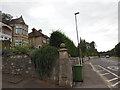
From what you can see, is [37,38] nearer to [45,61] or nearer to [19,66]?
[19,66]

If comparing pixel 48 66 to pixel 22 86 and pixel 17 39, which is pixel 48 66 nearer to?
pixel 22 86

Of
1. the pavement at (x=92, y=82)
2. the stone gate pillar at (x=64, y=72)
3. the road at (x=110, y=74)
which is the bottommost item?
the road at (x=110, y=74)

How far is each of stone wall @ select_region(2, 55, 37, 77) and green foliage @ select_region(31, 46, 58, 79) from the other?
1.42ft

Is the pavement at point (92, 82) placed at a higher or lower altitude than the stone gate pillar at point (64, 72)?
lower

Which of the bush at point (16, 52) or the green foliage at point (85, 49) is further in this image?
the green foliage at point (85, 49)

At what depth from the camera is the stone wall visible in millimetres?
8697

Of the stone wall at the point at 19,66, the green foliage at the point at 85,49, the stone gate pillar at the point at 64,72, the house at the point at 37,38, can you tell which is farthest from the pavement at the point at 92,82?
the house at the point at 37,38

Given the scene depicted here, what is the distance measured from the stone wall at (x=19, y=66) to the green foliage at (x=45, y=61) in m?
0.43

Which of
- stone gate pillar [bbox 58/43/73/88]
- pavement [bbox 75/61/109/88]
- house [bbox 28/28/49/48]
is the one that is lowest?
pavement [bbox 75/61/109/88]

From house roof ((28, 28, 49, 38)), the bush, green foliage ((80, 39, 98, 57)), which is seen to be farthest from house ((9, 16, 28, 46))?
the bush

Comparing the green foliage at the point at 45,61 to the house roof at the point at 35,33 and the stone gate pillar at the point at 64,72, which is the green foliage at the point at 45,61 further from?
the house roof at the point at 35,33

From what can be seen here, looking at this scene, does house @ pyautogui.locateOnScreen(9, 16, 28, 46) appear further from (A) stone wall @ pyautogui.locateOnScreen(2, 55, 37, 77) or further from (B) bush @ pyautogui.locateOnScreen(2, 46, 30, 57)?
(A) stone wall @ pyautogui.locateOnScreen(2, 55, 37, 77)

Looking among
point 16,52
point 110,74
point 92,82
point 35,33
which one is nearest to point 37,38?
point 35,33

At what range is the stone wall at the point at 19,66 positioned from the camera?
342 inches
